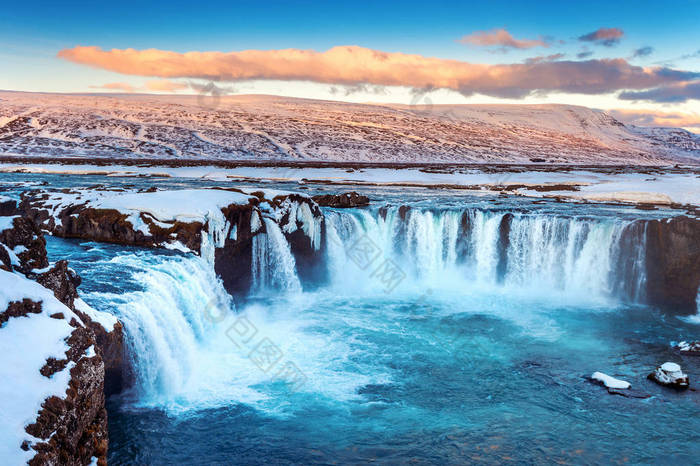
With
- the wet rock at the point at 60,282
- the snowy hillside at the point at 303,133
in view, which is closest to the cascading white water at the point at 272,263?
the wet rock at the point at 60,282

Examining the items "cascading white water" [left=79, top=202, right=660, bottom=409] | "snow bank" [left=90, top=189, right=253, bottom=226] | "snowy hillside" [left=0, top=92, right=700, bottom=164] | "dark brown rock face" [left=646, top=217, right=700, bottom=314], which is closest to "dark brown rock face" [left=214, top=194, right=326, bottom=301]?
"cascading white water" [left=79, top=202, right=660, bottom=409]

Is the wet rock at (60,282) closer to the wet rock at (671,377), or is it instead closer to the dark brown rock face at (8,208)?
the dark brown rock face at (8,208)

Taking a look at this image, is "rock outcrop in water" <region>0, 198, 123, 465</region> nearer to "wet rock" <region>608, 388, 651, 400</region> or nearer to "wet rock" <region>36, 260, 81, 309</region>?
"wet rock" <region>36, 260, 81, 309</region>

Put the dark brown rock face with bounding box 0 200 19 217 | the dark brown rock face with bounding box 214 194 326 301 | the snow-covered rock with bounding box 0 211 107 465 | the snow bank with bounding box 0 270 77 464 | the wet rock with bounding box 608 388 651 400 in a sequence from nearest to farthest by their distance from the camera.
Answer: the snow bank with bounding box 0 270 77 464 → the snow-covered rock with bounding box 0 211 107 465 → the wet rock with bounding box 608 388 651 400 → the dark brown rock face with bounding box 0 200 19 217 → the dark brown rock face with bounding box 214 194 326 301

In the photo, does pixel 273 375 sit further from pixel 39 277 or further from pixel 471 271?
pixel 471 271

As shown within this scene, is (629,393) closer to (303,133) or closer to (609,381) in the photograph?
(609,381)

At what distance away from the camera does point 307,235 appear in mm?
23281

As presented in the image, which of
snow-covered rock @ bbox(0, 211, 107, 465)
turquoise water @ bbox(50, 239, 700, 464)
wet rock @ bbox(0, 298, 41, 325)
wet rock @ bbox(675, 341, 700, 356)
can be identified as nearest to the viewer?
snow-covered rock @ bbox(0, 211, 107, 465)

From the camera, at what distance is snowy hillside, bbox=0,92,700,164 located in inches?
3701

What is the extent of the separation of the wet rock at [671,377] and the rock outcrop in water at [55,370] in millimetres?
12602

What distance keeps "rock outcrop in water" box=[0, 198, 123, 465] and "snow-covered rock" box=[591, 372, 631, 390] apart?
11.3 metres

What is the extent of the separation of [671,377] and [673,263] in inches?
386

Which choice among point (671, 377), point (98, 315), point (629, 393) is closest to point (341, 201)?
point (629, 393)

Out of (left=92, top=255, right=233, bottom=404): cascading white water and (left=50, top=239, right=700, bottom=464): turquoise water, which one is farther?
(left=92, top=255, right=233, bottom=404): cascading white water
